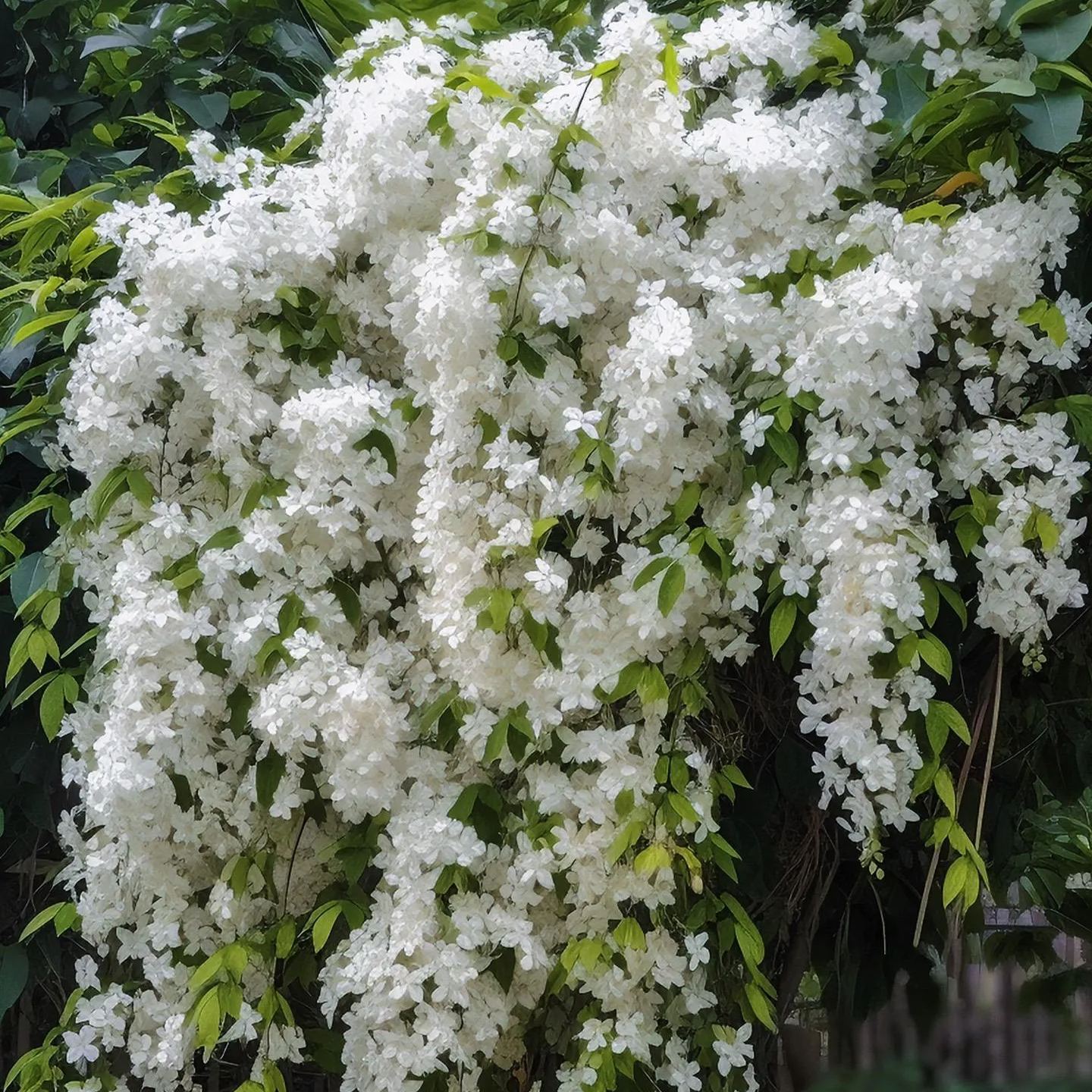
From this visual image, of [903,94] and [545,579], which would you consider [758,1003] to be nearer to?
[545,579]

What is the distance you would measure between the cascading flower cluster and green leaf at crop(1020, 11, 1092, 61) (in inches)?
Answer: 5.6

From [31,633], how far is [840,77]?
4.56 ft

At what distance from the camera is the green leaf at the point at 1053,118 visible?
134cm

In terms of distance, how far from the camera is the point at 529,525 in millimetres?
1481

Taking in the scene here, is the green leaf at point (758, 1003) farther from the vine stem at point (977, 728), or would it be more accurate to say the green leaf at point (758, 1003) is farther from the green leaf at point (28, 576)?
the green leaf at point (28, 576)

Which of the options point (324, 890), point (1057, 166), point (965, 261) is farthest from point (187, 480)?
point (1057, 166)

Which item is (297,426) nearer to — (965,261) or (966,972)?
(965,261)

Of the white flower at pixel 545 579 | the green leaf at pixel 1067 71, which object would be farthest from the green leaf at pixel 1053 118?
the white flower at pixel 545 579

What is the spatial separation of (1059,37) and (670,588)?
2.44 ft

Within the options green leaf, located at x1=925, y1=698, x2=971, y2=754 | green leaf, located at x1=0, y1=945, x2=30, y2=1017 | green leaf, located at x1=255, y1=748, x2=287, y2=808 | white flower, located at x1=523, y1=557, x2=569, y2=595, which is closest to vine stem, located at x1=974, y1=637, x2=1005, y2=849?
green leaf, located at x1=925, y1=698, x2=971, y2=754

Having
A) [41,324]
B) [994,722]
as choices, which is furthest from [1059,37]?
[41,324]

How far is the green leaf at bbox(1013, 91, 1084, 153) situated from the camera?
4.39 feet

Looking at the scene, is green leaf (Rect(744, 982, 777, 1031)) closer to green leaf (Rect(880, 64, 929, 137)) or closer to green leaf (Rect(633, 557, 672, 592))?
green leaf (Rect(633, 557, 672, 592))

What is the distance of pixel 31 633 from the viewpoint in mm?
1840
